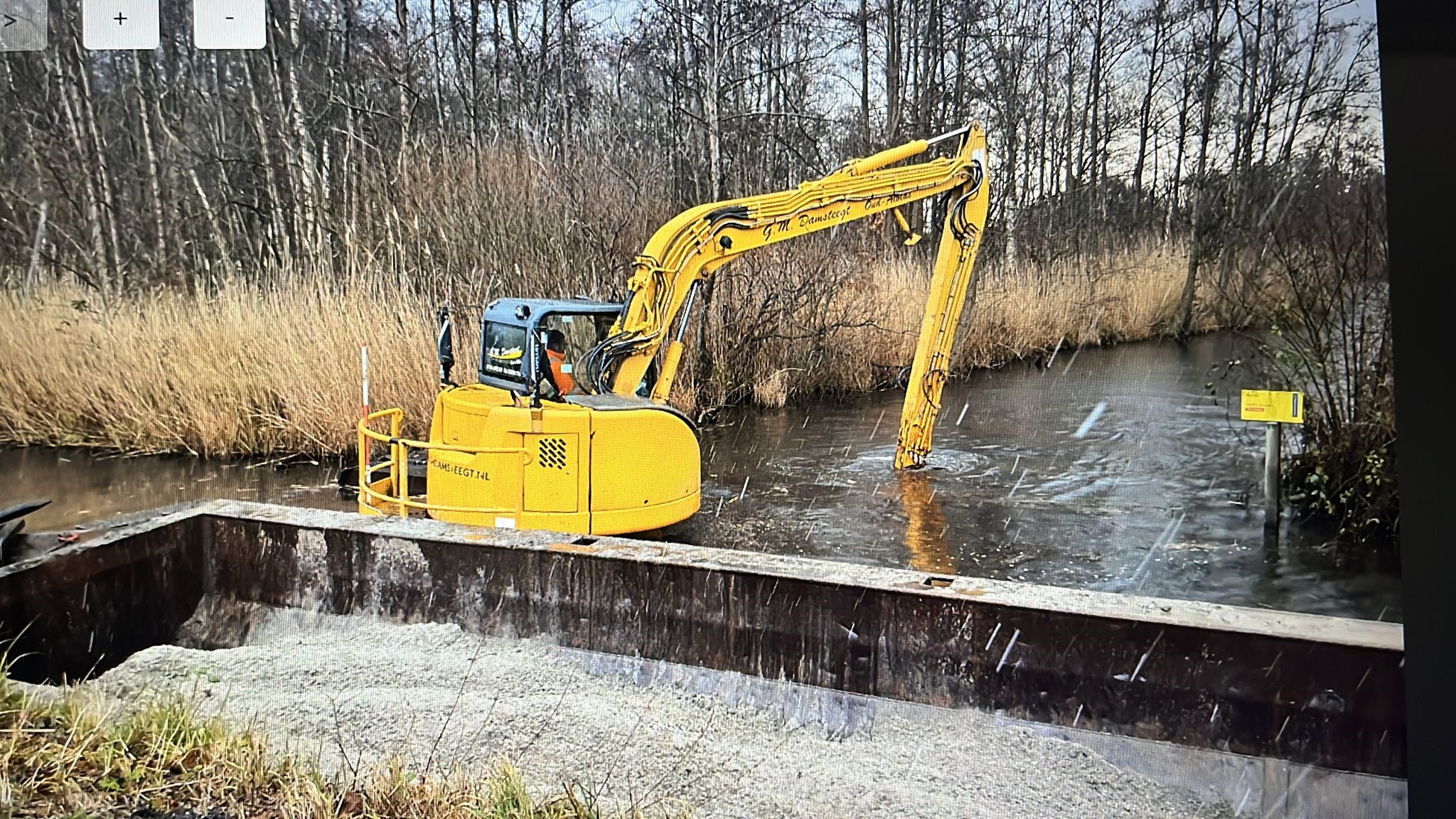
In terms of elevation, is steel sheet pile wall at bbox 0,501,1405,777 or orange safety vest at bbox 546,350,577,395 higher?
orange safety vest at bbox 546,350,577,395

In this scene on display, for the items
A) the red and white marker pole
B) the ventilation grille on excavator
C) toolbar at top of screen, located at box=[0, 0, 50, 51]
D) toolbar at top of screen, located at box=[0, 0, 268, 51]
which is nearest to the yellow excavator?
the ventilation grille on excavator

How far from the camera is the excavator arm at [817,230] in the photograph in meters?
3.28

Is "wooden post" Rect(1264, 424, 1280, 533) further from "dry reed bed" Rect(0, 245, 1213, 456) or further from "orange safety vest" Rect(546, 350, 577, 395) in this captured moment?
"orange safety vest" Rect(546, 350, 577, 395)

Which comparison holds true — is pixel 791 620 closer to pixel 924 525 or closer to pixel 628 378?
pixel 924 525

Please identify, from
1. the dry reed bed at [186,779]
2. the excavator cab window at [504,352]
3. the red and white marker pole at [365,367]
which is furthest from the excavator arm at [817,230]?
the dry reed bed at [186,779]

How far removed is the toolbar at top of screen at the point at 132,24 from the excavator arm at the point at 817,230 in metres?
1.35

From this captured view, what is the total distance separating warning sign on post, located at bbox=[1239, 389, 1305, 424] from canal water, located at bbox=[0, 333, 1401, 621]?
0.13ft

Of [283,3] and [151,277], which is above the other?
[283,3]

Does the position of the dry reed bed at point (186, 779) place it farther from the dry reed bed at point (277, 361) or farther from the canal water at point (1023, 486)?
the dry reed bed at point (277, 361)

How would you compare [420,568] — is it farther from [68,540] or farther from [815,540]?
[815,540]

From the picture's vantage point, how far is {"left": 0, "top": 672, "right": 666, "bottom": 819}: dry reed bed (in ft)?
6.94

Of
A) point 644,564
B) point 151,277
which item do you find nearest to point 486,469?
point 644,564

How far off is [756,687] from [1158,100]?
183cm

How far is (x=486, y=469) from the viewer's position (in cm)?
343
